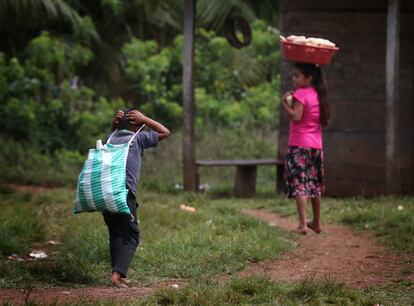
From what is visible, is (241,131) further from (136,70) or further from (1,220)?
(1,220)

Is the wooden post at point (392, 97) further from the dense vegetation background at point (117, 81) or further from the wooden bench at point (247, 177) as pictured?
the dense vegetation background at point (117, 81)

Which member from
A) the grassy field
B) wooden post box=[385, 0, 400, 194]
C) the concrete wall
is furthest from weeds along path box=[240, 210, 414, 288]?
the concrete wall

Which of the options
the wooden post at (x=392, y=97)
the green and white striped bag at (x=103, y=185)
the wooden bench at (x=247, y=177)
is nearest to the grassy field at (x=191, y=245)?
the wooden post at (x=392, y=97)

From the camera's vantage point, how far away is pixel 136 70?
60.4 ft

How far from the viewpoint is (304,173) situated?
30.6 feet

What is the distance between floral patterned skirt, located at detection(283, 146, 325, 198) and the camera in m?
9.30

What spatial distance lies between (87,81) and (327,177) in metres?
9.61

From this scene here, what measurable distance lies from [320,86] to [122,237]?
3.27 metres

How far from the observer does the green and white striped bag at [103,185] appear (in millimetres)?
6395

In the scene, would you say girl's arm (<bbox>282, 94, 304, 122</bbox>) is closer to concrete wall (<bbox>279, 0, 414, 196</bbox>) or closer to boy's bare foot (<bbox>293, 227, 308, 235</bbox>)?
boy's bare foot (<bbox>293, 227, 308, 235</bbox>)

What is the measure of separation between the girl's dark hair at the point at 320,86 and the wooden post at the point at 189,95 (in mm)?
3321

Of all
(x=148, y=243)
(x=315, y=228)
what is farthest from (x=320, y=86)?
(x=148, y=243)

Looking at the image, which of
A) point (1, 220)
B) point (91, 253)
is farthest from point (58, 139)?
point (91, 253)

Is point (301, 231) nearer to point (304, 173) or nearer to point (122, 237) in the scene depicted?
point (304, 173)
